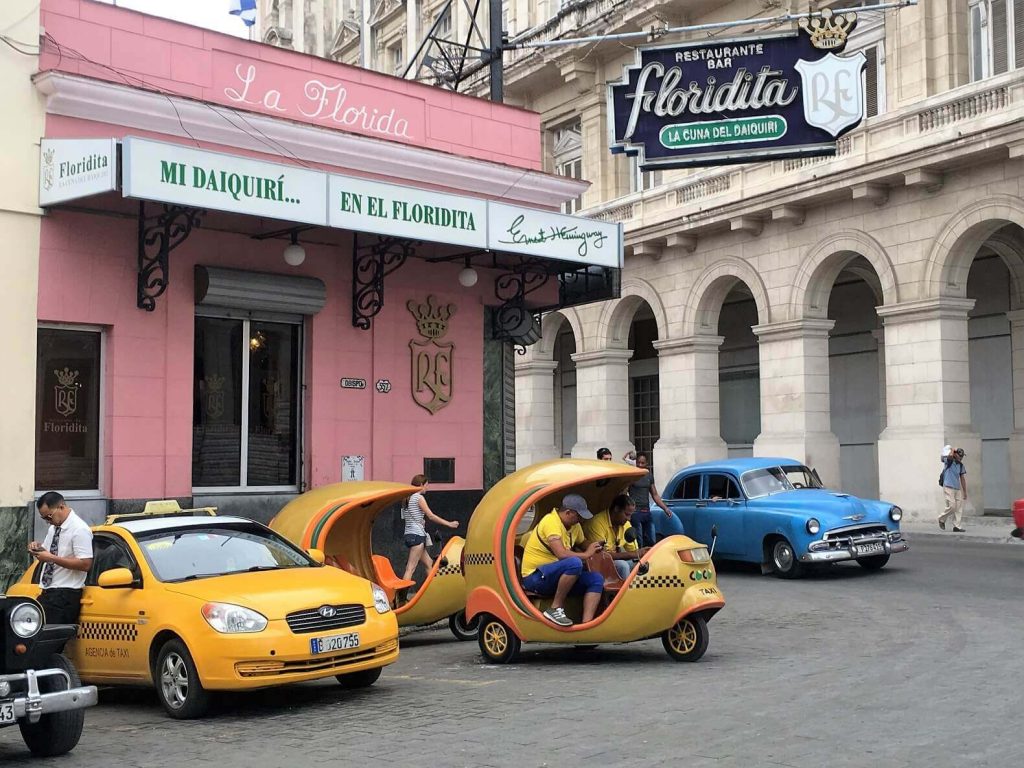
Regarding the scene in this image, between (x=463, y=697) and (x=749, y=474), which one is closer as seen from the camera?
(x=463, y=697)

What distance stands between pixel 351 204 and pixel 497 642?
5.56 m

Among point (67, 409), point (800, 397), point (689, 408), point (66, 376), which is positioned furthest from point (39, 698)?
point (689, 408)

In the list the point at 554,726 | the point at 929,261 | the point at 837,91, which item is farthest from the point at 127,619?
the point at 929,261

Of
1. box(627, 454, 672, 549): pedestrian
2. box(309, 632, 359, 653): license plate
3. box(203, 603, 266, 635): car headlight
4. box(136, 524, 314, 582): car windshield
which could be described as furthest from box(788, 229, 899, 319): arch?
box(203, 603, 266, 635): car headlight

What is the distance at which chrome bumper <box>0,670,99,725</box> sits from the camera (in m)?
7.19

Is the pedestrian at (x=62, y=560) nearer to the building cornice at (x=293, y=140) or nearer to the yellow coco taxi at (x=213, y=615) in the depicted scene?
the yellow coco taxi at (x=213, y=615)

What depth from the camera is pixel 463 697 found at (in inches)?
361

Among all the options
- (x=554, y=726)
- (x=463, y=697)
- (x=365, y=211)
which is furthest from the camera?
(x=365, y=211)

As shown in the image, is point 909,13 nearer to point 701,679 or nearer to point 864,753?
point 701,679

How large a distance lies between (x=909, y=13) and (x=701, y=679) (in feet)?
A: 71.1

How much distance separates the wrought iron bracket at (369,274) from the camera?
15.8 m

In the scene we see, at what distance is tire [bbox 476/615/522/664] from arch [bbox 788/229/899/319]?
753 inches

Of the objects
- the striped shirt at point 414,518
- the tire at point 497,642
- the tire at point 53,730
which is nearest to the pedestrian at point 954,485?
the striped shirt at point 414,518
